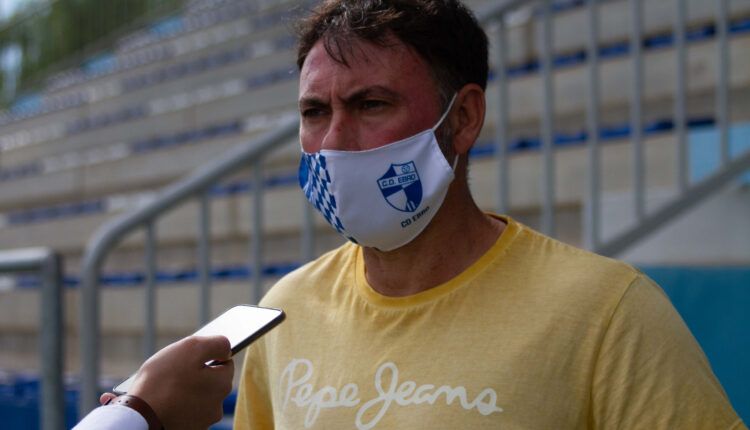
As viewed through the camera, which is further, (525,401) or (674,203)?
(674,203)

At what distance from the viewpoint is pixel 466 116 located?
1.78 m

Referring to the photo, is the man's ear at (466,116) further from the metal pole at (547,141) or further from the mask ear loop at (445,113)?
the metal pole at (547,141)

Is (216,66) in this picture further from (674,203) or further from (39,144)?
(674,203)

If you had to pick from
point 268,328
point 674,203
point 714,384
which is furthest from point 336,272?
point 674,203

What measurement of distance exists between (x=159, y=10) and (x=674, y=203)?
11452 millimetres

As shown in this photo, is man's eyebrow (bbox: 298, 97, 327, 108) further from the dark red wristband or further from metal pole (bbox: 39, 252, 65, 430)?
metal pole (bbox: 39, 252, 65, 430)

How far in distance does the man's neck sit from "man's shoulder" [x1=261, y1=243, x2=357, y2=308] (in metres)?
0.10

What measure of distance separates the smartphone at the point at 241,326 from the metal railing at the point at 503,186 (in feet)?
5.79

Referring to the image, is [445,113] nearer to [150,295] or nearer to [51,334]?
[150,295]

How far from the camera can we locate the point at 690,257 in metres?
3.63

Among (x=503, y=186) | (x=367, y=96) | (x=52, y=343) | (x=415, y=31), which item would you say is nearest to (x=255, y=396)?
(x=367, y=96)

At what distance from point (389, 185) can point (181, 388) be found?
1.74 ft

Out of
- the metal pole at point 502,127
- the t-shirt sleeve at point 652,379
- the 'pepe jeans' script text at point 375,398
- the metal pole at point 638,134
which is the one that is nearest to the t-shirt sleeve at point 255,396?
the 'pepe jeans' script text at point 375,398

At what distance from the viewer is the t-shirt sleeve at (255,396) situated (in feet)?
6.08
